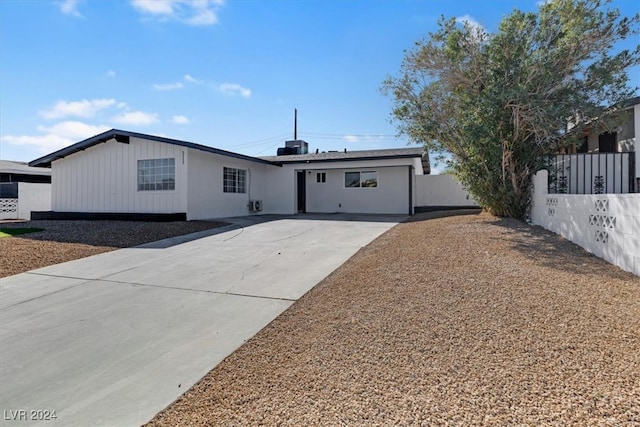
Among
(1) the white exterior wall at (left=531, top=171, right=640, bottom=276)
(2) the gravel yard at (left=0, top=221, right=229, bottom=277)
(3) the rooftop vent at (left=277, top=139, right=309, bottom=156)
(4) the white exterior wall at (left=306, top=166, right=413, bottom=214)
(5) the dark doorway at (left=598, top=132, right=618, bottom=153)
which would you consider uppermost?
(3) the rooftop vent at (left=277, top=139, right=309, bottom=156)

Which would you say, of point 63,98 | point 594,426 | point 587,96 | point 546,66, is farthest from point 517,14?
point 63,98

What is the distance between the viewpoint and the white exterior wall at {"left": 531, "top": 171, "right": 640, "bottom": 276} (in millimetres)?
4254

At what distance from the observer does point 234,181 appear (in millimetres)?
15477

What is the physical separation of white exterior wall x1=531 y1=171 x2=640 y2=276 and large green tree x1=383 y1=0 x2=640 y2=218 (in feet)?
5.86

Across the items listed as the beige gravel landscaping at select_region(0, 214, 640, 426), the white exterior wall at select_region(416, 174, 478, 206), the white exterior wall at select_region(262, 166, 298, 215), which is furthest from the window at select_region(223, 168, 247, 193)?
the beige gravel landscaping at select_region(0, 214, 640, 426)

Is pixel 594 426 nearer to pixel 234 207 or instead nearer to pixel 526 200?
pixel 526 200

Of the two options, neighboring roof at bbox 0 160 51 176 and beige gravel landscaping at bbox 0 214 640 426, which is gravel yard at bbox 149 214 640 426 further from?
neighboring roof at bbox 0 160 51 176

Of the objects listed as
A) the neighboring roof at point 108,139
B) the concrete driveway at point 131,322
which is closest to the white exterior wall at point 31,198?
the neighboring roof at point 108,139

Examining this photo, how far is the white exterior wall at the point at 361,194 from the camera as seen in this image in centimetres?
1659

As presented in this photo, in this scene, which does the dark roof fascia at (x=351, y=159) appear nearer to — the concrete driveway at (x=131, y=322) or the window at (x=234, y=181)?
the window at (x=234, y=181)

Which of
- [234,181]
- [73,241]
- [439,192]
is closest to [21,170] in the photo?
[234,181]

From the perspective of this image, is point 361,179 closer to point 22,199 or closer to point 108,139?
point 108,139

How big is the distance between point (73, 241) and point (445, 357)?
9284 mm

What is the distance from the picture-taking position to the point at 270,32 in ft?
33.2
